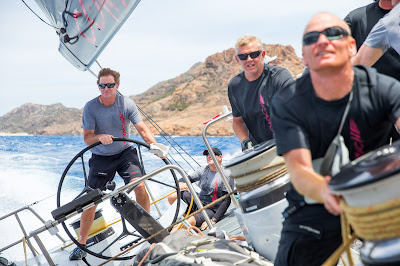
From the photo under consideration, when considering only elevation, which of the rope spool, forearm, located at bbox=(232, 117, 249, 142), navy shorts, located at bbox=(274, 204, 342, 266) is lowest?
navy shorts, located at bbox=(274, 204, 342, 266)

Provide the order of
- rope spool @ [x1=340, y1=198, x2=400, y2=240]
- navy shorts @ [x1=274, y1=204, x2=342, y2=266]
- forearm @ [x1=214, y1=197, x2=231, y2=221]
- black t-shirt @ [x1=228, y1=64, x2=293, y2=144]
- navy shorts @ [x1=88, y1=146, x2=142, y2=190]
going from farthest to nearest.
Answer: forearm @ [x1=214, y1=197, x2=231, y2=221]
navy shorts @ [x1=88, y1=146, x2=142, y2=190]
black t-shirt @ [x1=228, y1=64, x2=293, y2=144]
navy shorts @ [x1=274, y1=204, x2=342, y2=266]
rope spool @ [x1=340, y1=198, x2=400, y2=240]

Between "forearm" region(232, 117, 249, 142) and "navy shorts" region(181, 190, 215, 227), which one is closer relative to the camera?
"forearm" region(232, 117, 249, 142)

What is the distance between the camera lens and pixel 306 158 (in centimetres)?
146

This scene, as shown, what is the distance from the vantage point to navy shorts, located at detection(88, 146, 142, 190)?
12.6 feet

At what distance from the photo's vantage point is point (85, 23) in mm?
4566

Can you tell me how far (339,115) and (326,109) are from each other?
0.05 metres

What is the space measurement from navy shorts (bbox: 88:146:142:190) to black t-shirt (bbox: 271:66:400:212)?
246 cm

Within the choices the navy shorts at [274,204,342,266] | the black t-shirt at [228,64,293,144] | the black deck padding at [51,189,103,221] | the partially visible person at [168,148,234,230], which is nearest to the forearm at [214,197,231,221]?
the partially visible person at [168,148,234,230]

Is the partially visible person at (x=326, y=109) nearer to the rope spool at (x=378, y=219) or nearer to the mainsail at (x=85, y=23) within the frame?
the rope spool at (x=378, y=219)

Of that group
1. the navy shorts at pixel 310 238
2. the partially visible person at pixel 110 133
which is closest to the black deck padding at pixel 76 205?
the partially visible person at pixel 110 133

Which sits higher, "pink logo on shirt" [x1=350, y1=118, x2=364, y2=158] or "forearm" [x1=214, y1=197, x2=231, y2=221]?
"pink logo on shirt" [x1=350, y1=118, x2=364, y2=158]

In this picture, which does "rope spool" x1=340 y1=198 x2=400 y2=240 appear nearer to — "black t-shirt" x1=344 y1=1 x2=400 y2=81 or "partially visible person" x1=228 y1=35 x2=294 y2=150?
"black t-shirt" x1=344 y1=1 x2=400 y2=81

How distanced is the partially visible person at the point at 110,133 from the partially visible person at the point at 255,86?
108 cm

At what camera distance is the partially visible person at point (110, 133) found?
370 centimetres
